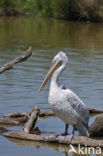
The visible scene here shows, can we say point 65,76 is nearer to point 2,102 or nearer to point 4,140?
point 2,102

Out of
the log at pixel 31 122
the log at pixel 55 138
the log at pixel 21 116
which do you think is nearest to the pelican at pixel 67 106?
the log at pixel 55 138

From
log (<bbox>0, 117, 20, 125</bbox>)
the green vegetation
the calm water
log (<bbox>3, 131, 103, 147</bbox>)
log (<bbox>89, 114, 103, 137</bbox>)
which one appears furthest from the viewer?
the green vegetation

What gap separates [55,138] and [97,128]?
2.50ft

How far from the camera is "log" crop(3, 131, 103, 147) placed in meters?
6.95

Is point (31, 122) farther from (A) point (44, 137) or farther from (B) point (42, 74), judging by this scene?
(B) point (42, 74)

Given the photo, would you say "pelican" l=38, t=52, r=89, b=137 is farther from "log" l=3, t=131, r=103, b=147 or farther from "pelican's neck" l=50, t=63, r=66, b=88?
"log" l=3, t=131, r=103, b=147

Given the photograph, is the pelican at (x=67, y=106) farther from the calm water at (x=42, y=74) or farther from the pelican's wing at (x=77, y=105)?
the calm water at (x=42, y=74)

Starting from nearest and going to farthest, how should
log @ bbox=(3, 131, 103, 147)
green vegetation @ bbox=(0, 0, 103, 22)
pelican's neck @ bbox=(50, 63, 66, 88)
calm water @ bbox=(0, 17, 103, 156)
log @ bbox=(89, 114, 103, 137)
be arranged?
log @ bbox=(3, 131, 103, 147) < pelican's neck @ bbox=(50, 63, 66, 88) < calm water @ bbox=(0, 17, 103, 156) < log @ bbox=(89, 114, 103, 137) < green vegetation @ bbox=(0, 0, 103, 22)

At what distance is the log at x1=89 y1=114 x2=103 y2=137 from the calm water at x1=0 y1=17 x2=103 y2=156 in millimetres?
581

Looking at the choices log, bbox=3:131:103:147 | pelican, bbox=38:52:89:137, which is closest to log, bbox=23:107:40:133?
log, bbox=3:131:103:147

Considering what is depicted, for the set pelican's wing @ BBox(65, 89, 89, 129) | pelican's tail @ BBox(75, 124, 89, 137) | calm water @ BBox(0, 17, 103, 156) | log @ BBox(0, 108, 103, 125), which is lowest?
calm water @ BBox(0, 17, 103, 156)

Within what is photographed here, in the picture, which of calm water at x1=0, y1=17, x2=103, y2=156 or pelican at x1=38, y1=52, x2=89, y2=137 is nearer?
pelican at x1=38, y1=52, x2=89, y2=137

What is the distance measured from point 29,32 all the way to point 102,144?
1797cm

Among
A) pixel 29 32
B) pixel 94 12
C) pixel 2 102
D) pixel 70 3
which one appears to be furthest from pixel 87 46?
pixel 70 3
